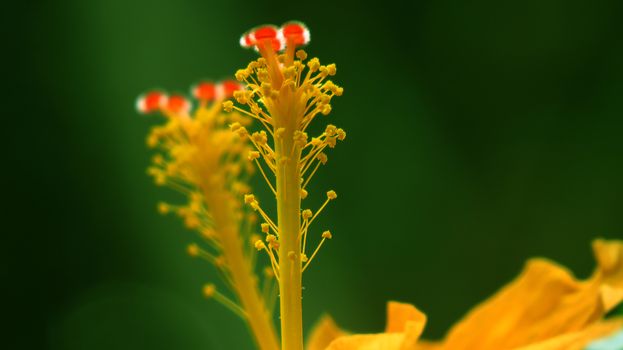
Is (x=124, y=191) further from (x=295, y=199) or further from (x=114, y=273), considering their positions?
(x=295, y=199)

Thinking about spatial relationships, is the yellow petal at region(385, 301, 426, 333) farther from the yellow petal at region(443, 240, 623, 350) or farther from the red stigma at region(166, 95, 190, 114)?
the red stigma at region(166, 95, 190, 114)

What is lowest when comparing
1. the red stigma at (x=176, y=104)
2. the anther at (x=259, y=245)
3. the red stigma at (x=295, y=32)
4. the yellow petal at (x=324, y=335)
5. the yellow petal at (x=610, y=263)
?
the yellow petal at (x=324, y=335)

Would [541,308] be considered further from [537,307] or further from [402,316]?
[402,316]

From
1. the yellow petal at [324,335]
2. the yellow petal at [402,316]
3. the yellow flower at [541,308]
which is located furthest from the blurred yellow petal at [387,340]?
the yellow petal at [324,335]

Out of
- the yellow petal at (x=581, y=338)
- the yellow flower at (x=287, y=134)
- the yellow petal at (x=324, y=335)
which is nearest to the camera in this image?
the yellow petal at (x=581, y=338)

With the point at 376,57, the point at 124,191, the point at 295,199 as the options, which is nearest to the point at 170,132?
the point at 295,199

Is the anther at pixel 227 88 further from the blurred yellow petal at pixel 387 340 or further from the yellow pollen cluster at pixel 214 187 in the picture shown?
the blurred yellow petal at pixel 387 340
